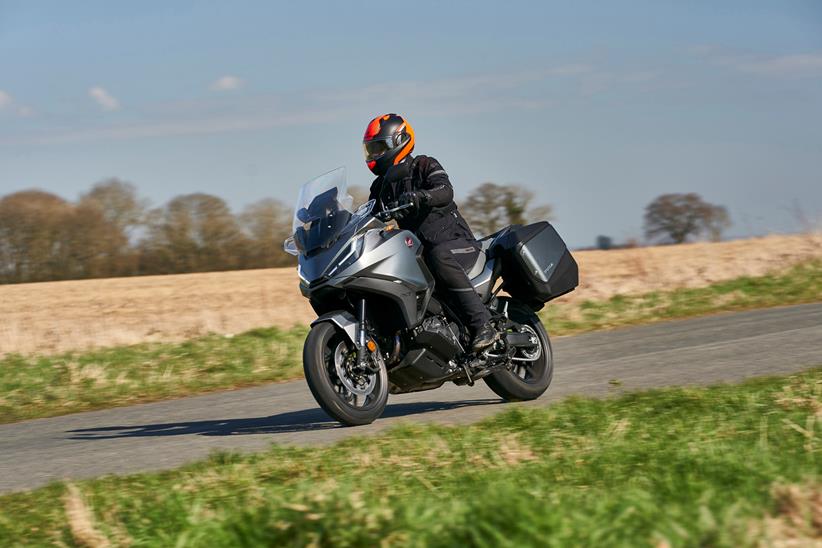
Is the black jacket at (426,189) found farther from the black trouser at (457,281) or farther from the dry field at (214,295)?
the dry field at (214,295)

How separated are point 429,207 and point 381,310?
0.80 meters

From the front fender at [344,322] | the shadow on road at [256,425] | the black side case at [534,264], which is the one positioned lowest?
the shadow on road at [256,425]

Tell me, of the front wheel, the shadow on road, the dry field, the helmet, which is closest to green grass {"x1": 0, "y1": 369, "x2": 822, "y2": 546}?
the front wheel

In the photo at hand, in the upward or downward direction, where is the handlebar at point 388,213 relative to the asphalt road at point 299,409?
upward

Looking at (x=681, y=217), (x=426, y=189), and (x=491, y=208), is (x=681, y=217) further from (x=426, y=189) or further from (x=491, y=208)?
(x=426, y=189)

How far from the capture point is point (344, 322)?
6945 millimetres

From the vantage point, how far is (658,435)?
562 centimetres

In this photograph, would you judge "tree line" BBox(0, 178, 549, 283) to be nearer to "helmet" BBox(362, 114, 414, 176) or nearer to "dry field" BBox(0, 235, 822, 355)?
"dry field" BBox(0, 235, 822, 355)

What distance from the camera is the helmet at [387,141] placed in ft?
24.9

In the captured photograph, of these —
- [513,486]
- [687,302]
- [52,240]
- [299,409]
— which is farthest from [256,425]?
[52,240]

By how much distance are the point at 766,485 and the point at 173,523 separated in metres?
2.32

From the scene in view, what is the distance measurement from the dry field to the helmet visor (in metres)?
7.86

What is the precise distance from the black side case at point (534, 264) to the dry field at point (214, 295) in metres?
7.74

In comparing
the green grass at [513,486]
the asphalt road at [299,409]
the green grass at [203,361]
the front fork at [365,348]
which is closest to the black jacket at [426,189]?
the front fork at [365,348]
